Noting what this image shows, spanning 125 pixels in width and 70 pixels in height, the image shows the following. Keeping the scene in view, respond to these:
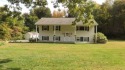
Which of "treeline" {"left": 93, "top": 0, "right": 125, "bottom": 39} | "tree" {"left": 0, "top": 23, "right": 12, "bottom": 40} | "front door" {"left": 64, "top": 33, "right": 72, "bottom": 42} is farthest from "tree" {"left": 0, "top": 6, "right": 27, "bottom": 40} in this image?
"treeline" {"left": 93, "top": 0, "right": 125, "bottom": 39}

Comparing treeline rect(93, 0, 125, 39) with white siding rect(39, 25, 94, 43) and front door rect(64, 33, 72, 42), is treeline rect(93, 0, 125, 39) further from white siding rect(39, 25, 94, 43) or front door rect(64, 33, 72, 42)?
front door rect(64, 33, 72, 42)

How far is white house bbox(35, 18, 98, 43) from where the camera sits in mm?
62688

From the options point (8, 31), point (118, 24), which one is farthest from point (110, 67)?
point (118, 24)

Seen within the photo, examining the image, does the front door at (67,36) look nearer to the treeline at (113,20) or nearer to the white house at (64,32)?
the white house at (64,32)

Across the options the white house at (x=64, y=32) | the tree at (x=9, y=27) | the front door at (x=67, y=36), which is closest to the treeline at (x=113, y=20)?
the white house at (x=64, y=32)

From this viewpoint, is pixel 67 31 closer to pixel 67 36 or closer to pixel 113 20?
pixel 67 36

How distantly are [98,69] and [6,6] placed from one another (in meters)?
7.96

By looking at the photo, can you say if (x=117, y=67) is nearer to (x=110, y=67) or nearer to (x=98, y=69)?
(x=110, y=67)

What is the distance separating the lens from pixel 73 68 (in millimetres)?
19156

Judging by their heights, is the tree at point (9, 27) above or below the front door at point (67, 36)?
above

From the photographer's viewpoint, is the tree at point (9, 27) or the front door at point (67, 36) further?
the front door at point (67, 36)

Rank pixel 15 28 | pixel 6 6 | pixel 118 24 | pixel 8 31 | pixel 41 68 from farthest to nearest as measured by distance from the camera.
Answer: pixel 118 24 → pixel 15 28 → pixel 8 31 → pixel 6 6 → pixel 41 68

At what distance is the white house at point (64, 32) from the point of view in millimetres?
62688

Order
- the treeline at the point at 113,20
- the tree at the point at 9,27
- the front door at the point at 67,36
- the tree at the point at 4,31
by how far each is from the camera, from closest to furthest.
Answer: the tree at the point at 9,27, the tree at the point at 4,31, the front door at the point at 67,36, the treeline at the point at 113,20
